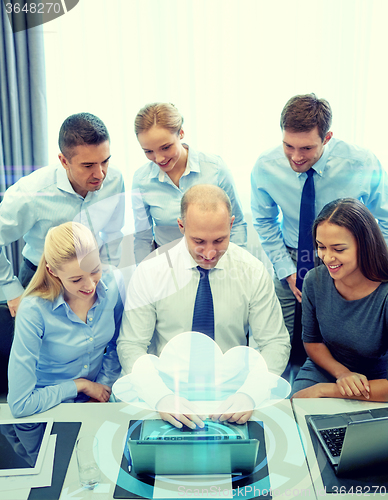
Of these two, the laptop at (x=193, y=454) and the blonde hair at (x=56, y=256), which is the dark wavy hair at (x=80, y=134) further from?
the laptop at (x=193, y=454)

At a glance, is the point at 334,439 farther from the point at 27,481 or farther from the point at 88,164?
the point at 88,164

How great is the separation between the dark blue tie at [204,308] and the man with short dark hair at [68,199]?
0.36m

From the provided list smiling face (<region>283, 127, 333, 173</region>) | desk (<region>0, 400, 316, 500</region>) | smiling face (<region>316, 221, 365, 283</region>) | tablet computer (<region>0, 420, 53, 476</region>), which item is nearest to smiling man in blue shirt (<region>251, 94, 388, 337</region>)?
smiling face (<region>283, 127, 333, 173</region>)

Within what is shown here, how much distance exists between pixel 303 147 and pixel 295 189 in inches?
7.8

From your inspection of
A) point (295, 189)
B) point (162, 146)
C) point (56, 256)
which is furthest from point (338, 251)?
point (56, 256)

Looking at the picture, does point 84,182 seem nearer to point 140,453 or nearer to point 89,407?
point 89,407

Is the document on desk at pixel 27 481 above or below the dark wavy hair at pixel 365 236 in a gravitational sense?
below

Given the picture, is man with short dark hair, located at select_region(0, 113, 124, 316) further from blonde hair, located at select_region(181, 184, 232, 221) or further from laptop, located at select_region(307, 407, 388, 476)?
laptop, located at select_region(307, 407, 388, 476)

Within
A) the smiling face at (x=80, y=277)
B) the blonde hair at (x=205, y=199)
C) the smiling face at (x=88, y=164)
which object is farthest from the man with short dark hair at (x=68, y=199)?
the blonde hair at (x=205, y=199)

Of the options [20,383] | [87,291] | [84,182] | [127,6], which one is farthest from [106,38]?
[20,383]

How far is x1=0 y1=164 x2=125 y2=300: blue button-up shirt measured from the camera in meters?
1.51

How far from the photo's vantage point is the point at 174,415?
968 millimetres

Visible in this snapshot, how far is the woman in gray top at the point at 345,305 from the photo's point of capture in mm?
1192

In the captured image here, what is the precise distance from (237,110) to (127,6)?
27.6 inches
